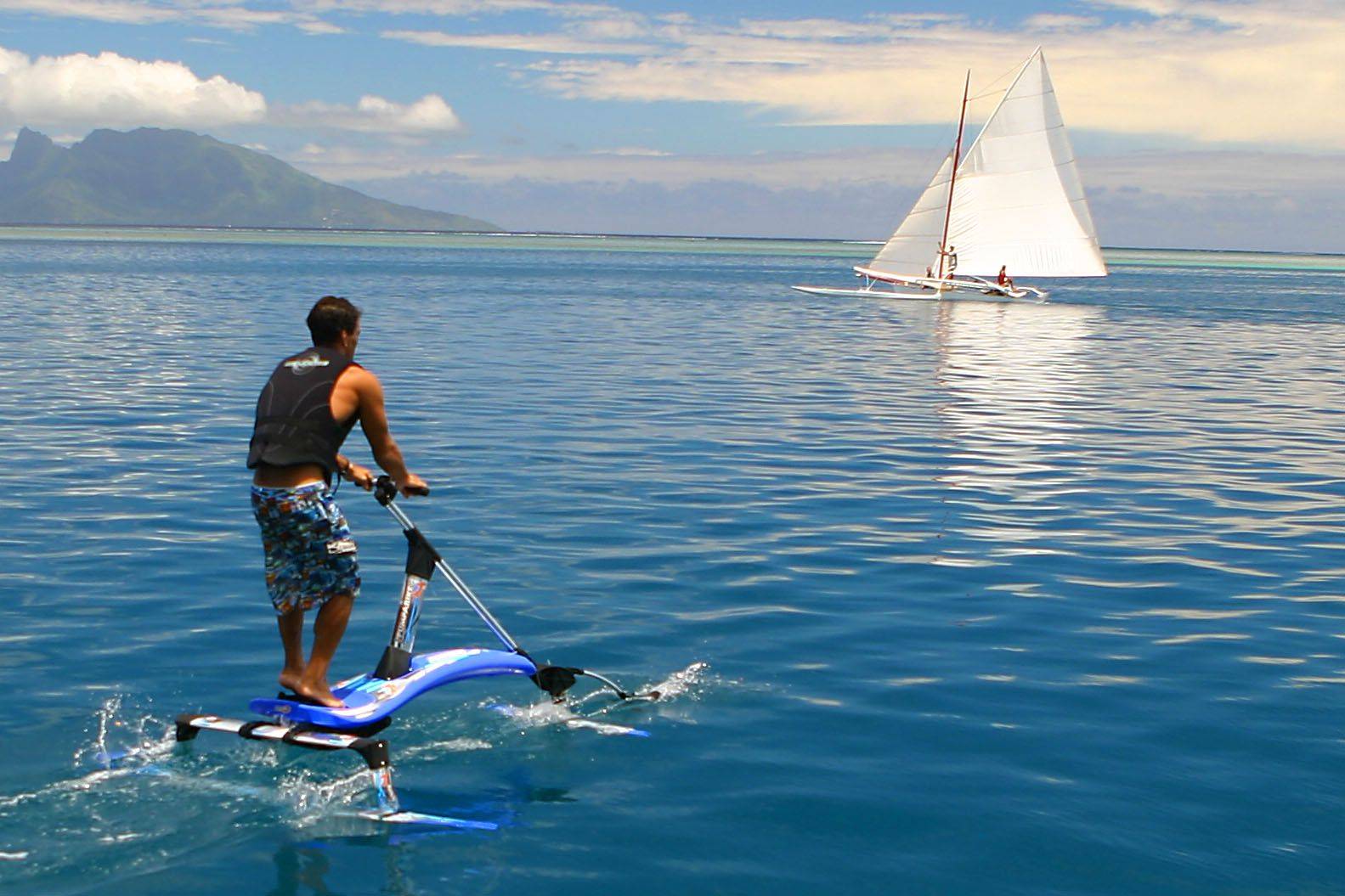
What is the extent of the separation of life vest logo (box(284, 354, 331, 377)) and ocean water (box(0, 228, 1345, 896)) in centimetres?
234

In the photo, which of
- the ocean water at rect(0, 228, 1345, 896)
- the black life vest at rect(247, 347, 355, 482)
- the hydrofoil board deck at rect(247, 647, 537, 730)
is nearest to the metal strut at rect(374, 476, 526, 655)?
the hydrofoil board deck at rect(247, 647, 537, 730)

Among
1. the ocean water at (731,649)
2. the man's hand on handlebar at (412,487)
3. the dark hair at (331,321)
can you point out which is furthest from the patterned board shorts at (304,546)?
the ocean water at (731,649)

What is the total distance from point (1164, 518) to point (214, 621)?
1069 cm

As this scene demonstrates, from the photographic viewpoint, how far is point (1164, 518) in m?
16.8

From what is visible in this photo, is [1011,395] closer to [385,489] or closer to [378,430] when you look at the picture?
[385,489]

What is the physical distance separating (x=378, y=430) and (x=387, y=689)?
157 cm

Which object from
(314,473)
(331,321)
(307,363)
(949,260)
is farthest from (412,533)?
(949,260)

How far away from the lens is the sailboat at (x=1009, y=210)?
77000 mm

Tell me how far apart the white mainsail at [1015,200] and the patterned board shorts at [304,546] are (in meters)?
71.6

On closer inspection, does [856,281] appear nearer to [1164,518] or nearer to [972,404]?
[972,404]

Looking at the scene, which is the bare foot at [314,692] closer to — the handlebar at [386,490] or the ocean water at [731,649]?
the ocean water at [731,649]

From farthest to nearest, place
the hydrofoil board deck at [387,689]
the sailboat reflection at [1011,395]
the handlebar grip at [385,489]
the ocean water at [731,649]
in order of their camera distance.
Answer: the sailboat reflection at [1011,395] < the handlebar grip at [385,489] < the hydrofoil board deck at [387,689] < the ocean water at [731,649]

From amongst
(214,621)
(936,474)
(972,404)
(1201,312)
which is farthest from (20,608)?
(1201,312)

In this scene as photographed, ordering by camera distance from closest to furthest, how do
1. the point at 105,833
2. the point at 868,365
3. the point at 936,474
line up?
the point at 105,833, the point at 936,474, the point at 868,365
